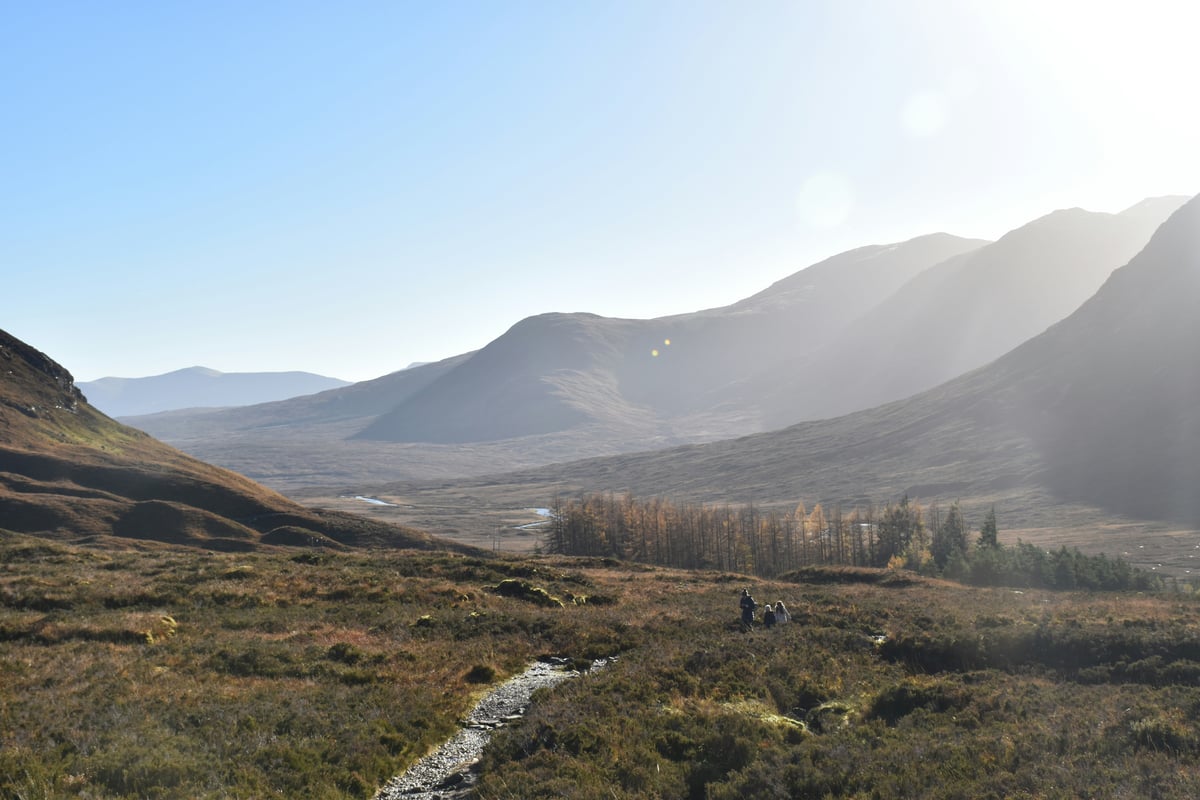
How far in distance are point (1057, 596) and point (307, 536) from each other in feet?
273

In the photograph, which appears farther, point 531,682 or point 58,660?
point 531,682

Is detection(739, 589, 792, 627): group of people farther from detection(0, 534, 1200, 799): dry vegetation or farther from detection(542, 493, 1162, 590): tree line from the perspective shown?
detection(542, 493, 1162, 590): tree line

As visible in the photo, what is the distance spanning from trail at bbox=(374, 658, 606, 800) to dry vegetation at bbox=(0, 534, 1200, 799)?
0.58 metres

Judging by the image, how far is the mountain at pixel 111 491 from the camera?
81812 millimetres

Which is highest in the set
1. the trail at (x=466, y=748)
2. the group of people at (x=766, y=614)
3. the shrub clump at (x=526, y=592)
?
Result: the trail at (x=466, y=748)

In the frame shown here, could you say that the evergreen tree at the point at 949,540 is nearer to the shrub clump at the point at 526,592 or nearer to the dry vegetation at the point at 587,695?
the dry vegetation at the point at 587,695

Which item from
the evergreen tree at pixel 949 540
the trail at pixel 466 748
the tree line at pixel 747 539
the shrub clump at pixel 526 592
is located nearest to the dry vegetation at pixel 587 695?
the trail at pixel 466 748

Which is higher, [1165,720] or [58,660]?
[58,660]

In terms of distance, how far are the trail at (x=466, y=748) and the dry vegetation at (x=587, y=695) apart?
0.58 meters

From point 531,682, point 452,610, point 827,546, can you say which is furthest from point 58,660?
point 827,546

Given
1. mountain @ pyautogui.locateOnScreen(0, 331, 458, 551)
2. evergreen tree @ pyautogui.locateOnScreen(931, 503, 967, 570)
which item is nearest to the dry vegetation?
mountain @ pyautogui.locateOnScreen(0, 331, 458, 551)

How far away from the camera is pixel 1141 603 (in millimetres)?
A: 46875

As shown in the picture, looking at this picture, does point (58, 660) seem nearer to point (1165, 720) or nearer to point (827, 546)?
point (1165, 720)

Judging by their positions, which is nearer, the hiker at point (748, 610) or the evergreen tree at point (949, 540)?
the hiker at point (748, 610)
